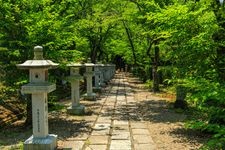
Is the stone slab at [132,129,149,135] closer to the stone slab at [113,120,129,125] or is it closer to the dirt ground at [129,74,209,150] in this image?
the dirt ground at [129,74,209,150]

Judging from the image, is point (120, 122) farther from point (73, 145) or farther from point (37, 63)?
point (37, 63)

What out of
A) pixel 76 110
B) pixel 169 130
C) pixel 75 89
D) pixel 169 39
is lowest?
pixel 169 130

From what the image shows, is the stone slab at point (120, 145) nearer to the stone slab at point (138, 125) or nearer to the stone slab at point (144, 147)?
the stone slab at point (144, 147)

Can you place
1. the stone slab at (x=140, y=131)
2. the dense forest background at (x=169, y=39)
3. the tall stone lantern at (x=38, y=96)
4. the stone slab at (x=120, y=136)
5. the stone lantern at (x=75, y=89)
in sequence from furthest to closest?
the stone lantern at (x=75, y=89), the stone slab at (x=140, y=131), the stone slab at (x=120, y=136), the tall stone lantern at (x=38, y=96), the dense forest background at (x=169, y=39)

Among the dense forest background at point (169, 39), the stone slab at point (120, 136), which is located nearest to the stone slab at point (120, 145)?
the stone slab at point (120, 136)

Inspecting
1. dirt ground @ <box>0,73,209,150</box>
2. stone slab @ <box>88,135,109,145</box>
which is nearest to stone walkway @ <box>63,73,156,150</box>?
stone slab @ <box>88,135,109,145</box>

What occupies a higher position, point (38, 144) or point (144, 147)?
point (38, 144)

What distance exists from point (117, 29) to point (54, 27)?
1883cm

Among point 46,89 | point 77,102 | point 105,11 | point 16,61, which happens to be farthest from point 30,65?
point 105,11

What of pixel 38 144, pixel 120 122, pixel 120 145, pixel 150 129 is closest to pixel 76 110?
pixel 120 122

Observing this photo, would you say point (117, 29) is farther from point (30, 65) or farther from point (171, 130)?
point (30, 65)

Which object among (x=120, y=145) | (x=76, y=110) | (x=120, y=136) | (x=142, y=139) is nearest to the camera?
(x=120, y=145)

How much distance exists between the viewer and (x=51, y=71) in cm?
1132

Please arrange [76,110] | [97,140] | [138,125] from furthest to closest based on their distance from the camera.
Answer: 1. [76,110]
2. [138,125]
3. [97,140]
